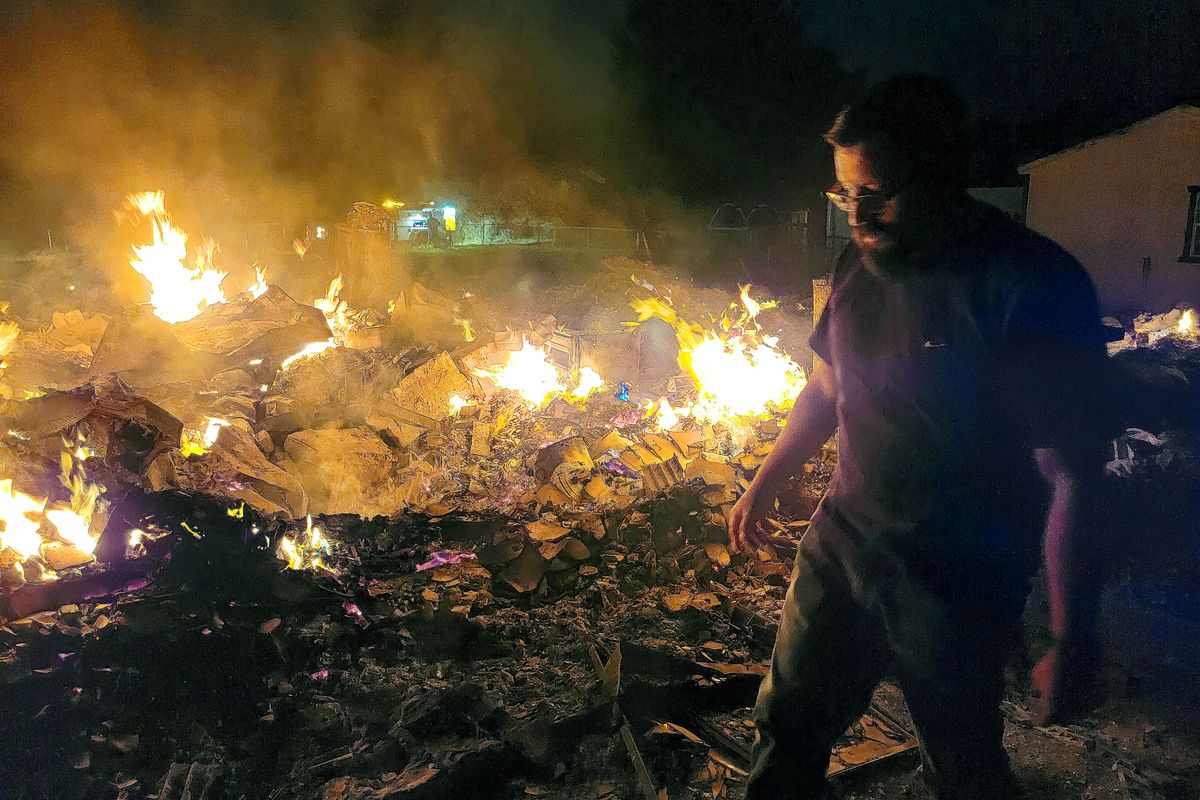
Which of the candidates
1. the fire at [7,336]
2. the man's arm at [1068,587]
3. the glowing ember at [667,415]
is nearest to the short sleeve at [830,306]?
the man's arm at [1068,587]

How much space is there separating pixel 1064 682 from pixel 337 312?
37.8 feet

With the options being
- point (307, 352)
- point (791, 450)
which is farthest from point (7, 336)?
point (791, 450)

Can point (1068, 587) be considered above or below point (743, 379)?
above

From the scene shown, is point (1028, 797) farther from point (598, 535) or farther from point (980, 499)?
point (598, 535)

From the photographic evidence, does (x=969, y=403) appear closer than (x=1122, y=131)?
Yes

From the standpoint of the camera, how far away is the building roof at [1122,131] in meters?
14.4

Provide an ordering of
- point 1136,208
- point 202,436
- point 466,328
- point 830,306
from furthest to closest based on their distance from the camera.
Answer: point 1136,208, point 466,328, point 202,436, point 830,306

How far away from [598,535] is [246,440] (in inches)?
145

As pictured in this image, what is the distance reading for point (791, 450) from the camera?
8.04 feet

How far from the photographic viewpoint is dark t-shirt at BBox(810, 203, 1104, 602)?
1.69 meters

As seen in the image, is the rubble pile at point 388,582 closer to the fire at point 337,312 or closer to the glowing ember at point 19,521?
the glowing ember at point 19,521

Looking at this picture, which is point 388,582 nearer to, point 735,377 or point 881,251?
point 881,251

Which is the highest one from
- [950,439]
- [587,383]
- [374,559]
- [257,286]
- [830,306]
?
[830,306]

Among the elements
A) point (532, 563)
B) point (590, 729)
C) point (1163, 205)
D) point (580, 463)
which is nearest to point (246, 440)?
point (580, 463)
